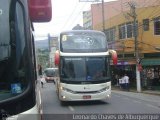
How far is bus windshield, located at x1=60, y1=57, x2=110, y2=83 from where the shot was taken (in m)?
20.8

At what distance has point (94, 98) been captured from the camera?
20.8 m

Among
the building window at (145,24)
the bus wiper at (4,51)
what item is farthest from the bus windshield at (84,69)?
the building window at (145,24)

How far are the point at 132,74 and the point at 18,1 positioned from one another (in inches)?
1520

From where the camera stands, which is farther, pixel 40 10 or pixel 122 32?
pixel 122 32

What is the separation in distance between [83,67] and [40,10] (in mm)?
Answer: 15319

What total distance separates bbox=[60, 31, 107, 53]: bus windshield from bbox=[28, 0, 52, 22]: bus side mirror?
48.4ft

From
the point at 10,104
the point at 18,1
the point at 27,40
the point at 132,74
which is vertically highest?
the point at 18,1

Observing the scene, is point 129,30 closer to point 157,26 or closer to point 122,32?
point 122,32

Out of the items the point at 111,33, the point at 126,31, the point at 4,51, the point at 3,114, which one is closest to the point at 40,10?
the point at 4,51

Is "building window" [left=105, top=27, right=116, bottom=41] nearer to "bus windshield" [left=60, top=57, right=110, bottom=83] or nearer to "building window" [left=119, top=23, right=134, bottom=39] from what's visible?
"building window" [left=119, top=23, right=134, bottom=39]

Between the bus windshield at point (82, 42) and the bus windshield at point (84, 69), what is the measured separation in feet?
1.40

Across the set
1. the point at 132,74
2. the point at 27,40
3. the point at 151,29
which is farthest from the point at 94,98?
the point at 132,74

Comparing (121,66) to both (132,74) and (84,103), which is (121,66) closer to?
(132,74)

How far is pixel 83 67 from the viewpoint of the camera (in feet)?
68.4
